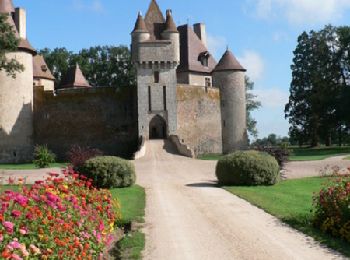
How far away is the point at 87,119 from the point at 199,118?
9.63 metres

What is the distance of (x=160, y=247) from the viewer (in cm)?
931

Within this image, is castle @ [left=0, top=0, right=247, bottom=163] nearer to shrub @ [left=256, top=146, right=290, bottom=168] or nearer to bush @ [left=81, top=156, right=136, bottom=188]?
shrub @ [left=256, top=146, right=290, bottom=168]

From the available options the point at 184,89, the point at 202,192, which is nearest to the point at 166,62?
the point at 184,89

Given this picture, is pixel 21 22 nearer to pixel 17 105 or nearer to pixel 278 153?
pixel 17 105

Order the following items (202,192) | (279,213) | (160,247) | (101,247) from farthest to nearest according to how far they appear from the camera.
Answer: (202,192)
(279,213)
(160,247)
(101,247)

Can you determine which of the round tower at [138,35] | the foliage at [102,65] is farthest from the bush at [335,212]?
the foliage at [102,65]

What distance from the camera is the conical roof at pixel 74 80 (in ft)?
180

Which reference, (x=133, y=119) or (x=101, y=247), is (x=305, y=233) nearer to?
(x=101, y=247)

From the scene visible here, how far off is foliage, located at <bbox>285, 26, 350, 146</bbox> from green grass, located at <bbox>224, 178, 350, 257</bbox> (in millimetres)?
35043

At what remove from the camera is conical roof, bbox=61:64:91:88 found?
2158 inches

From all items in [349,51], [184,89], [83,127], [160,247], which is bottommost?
[160,247]

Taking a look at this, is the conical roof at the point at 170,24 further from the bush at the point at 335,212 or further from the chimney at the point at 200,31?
the bush at the point at 335,212

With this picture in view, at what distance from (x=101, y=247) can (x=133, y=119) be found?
34902 millimetres

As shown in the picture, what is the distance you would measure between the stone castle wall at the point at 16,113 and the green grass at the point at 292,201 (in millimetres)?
27102
